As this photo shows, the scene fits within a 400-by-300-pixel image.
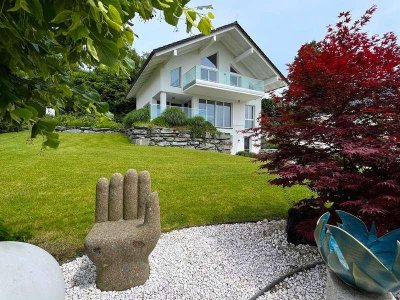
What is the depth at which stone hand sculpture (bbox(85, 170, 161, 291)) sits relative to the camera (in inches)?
115

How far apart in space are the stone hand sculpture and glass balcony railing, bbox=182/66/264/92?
15008 mm

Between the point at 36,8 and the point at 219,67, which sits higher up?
the point at 219,67

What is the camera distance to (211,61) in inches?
811

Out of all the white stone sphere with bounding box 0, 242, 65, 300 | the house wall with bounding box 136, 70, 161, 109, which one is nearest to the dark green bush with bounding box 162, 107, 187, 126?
the house wall with bounding box 136, 70, 161, 109

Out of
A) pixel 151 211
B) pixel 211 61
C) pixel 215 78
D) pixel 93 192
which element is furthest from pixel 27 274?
pixel 211 61

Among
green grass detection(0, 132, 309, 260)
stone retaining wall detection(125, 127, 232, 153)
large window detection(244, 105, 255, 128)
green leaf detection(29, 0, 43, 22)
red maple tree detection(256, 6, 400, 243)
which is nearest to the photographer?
green leaf detection(29, 0, 43, 22)

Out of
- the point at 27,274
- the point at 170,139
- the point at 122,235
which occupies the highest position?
the point at 170,139

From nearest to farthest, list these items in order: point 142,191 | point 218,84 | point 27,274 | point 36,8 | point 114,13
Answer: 1. point 114,13
2. point 36,8
3. point 27,274
4. point 142,191
5. point 218,84

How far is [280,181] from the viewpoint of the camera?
13.4 feet

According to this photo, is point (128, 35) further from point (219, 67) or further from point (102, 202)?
point (219, 67)

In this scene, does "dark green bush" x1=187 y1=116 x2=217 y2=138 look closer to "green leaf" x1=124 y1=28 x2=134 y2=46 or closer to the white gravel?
the white gravel

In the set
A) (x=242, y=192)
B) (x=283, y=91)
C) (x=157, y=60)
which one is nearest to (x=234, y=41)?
(x=157, y=60)

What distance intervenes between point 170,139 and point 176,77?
528 centimetres

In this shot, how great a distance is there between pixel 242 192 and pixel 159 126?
10307mm
